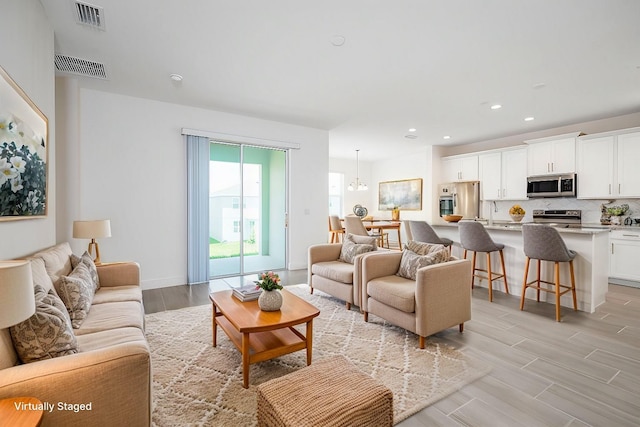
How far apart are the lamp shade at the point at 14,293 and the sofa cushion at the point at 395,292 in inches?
97.3

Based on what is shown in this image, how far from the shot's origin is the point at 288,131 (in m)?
5.64

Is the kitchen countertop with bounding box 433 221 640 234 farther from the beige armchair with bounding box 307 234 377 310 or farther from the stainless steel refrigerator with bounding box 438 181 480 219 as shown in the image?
the stainless steel refrigerator with bounding box 438 181 480 219

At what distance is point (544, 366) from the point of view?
232 centimetres

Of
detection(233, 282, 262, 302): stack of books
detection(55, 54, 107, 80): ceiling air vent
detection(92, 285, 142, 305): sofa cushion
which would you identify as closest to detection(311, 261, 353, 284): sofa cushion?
detection(233, 282, 262, 302): stack of books

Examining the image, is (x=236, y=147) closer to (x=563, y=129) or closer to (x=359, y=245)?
(x=359, y=245)

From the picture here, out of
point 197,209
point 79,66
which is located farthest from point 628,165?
point 79,66

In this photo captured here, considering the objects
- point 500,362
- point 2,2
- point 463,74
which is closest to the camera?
point 2,2

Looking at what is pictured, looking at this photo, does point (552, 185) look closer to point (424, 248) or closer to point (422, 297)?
point (424, 248)

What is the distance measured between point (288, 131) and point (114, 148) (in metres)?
2.80

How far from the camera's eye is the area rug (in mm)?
1836

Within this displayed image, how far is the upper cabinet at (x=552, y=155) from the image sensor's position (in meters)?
5.42

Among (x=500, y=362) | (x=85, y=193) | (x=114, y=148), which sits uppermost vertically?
(x=114, y=148)

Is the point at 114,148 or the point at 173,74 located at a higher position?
the point at 173,74

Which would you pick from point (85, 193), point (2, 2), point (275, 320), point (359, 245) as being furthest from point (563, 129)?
point (85, 193)
